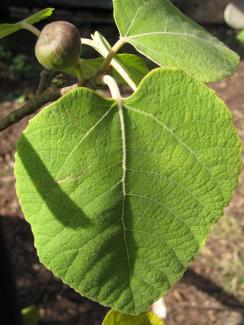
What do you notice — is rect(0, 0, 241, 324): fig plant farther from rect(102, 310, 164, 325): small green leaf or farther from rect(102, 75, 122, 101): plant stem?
rect(102, 310, 164, 325): small green leaf

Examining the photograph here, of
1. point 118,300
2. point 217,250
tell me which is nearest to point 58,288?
point 217,250

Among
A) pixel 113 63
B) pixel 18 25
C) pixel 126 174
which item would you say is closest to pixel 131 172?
pixel 126 174

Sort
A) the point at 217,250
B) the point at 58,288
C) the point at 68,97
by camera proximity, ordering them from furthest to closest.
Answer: the point at 217,250 → the point at 58,288 → the point at 68,97

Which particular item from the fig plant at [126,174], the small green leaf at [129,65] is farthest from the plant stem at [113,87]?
the small green leaf at [129,65]

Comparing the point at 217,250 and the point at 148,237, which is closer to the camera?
the point at 148,237

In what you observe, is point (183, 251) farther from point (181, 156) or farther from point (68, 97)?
point (68, 97)

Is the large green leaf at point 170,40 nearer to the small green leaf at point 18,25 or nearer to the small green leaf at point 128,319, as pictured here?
the small green leaf at point 18,25

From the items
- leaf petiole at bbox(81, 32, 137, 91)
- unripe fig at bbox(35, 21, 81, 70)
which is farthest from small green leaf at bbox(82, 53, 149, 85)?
unripe fig at bbox(35, 21, 81, 70)
